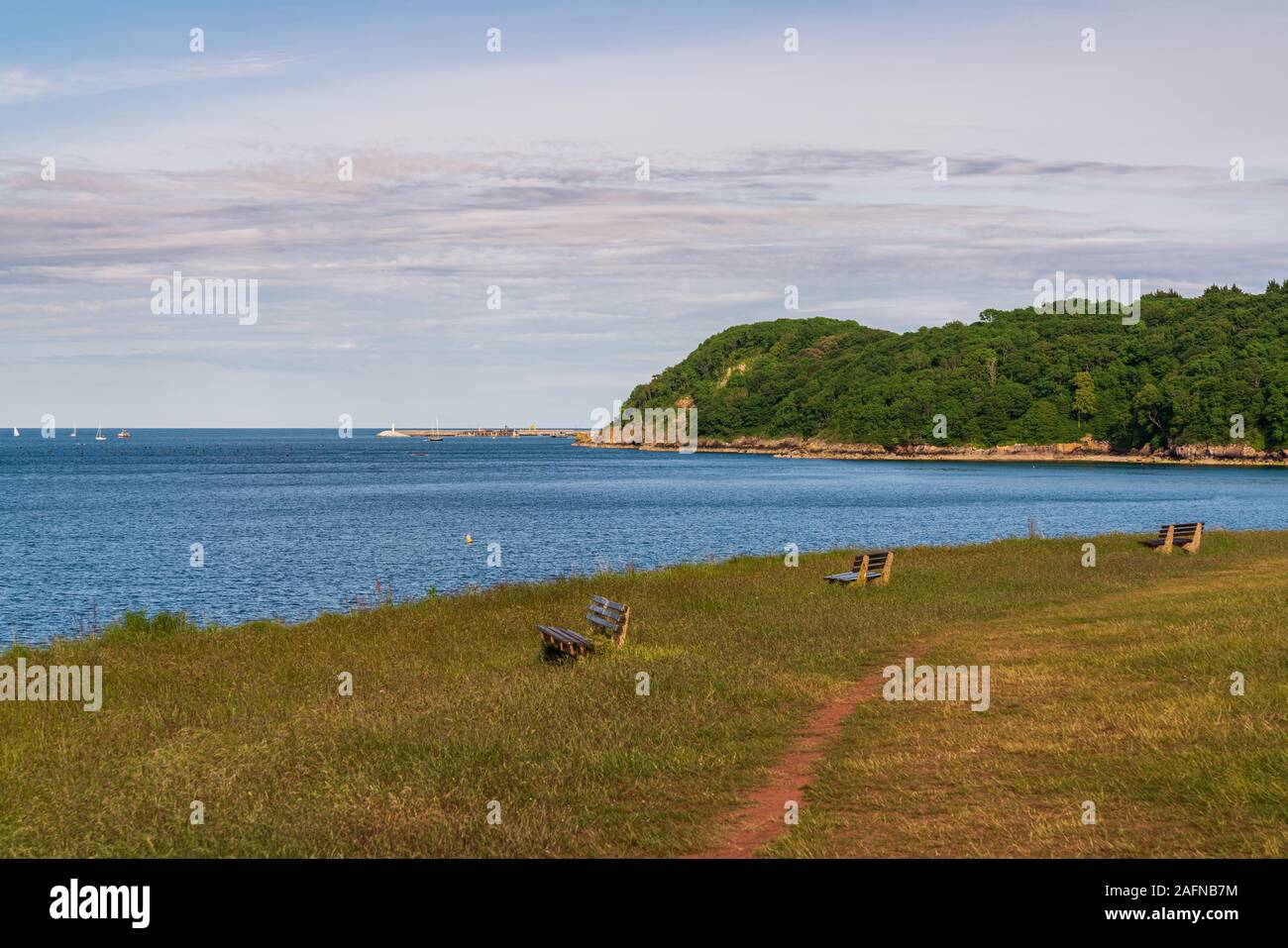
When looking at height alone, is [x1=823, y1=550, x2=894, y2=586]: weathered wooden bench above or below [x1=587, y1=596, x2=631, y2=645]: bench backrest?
below

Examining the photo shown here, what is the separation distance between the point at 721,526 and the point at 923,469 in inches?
4692

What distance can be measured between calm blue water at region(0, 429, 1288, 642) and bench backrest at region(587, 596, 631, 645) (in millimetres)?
14756

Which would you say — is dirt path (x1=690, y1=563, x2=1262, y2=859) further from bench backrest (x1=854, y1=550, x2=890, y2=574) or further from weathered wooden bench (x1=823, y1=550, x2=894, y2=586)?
bench backrest (x1=854, y1=550, x2=890, y2=574)

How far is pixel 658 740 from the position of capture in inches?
508

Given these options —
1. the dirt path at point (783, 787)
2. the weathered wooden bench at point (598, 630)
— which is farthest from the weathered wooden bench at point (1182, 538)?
the dirt path at point (783, 787)

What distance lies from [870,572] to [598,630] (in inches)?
407

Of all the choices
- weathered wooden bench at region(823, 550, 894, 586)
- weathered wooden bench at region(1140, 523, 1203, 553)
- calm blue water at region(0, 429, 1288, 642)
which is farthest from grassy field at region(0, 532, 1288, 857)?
calm blue water at region(0, 429, 1288, 642)

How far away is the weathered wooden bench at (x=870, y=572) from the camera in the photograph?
2759cm

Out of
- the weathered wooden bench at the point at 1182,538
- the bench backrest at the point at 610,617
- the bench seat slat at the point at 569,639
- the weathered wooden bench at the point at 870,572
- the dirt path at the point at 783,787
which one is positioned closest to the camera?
the dirt path at the point at 783,787

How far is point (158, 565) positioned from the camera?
5338 cm

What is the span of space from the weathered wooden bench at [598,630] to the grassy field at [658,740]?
1.07 feet

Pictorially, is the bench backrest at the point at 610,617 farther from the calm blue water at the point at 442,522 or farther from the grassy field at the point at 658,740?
the calm blue water at the point at 442,522

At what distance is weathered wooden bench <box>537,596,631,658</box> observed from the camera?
17.8 meters
